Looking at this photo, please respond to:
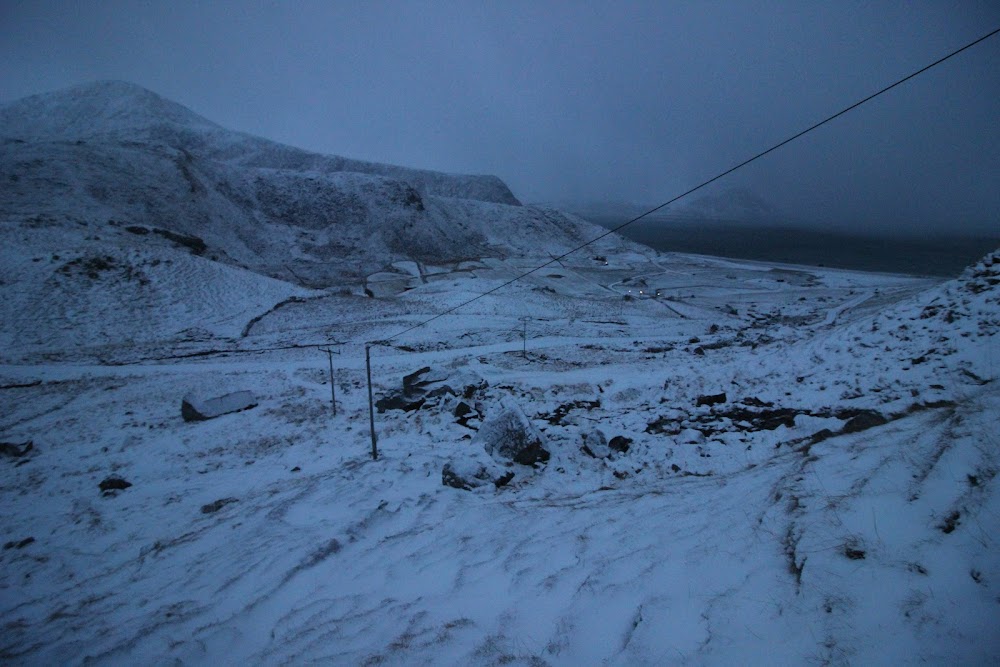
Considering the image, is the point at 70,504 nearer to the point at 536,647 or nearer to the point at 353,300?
the point at 536,647

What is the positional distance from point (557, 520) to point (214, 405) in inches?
→ 604

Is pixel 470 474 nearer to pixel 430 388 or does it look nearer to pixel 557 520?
pixel 557 520

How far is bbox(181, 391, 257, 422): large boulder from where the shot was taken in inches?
613

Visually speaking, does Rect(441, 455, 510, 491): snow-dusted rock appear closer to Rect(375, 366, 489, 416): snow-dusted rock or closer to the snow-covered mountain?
Rect(375, 366, 489, 416): snow-dusted rock

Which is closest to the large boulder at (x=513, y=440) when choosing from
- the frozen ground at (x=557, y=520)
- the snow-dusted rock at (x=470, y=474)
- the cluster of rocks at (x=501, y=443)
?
the cluster of rocks at (x=501, y=443)

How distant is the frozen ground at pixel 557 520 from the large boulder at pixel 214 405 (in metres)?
0.58

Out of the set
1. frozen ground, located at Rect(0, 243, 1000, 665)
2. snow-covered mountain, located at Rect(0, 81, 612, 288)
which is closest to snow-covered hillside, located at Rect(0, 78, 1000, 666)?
frozen ground, located at Rect(0, 243, 1000, 665)

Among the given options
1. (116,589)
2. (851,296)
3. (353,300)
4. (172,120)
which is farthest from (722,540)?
(172,120)

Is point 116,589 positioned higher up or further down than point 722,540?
further down

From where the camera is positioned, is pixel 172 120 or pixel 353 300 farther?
pixel 172 120

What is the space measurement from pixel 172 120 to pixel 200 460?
13037 centimetres

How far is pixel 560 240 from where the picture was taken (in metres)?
87.6

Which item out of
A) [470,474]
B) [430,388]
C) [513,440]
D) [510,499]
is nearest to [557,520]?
[510,499]

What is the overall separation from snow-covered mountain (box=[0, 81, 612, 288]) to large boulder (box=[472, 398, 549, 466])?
44.1 meters
